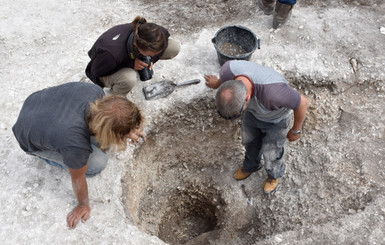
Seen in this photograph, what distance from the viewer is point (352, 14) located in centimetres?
470

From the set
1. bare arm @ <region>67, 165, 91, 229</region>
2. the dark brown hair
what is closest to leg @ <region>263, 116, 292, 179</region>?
the dark brown hair

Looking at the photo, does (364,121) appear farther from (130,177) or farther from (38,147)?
(38,147)

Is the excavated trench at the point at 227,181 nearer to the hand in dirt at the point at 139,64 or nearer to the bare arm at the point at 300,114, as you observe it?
the hand in dirt at the point at 139,64

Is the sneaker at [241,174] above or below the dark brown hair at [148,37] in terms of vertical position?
below

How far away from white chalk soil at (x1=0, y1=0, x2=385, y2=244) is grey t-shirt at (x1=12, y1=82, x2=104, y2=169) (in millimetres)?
761

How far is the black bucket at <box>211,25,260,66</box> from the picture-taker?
4017 mm

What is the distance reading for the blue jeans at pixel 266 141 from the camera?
2.84 metres

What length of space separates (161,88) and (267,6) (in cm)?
227

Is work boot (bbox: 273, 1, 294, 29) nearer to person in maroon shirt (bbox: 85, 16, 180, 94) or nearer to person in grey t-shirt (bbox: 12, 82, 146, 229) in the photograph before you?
person in maroon shirt (bbox: 85, 16, 180, 94)

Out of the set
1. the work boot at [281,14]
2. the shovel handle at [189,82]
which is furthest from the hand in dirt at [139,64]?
the work boot at [281,14]

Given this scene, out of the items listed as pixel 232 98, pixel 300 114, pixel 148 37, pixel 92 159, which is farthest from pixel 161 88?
pixel 300 114

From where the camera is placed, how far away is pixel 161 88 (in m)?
3.76

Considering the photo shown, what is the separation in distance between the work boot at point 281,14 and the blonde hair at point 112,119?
3.00 metres

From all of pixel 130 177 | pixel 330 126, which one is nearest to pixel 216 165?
pixel 130 177
